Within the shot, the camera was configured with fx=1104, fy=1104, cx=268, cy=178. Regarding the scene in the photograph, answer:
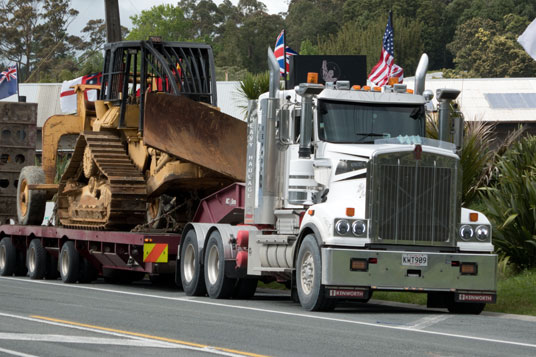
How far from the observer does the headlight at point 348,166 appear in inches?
598

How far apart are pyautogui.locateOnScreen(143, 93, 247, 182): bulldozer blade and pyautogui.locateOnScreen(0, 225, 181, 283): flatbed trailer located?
1.50m

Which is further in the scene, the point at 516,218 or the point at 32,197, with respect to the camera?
the point at 32,197

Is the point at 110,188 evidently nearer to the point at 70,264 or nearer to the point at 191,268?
the point at 70,264

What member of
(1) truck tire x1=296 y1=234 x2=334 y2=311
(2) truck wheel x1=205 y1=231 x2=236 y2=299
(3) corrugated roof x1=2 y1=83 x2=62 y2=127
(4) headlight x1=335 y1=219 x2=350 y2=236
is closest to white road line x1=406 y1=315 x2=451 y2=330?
(1) truck tire x1=296 y1=234 x2=334 y2=311

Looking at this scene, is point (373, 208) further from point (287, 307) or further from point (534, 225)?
point (534, 225)

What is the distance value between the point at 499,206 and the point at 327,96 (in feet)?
17.2

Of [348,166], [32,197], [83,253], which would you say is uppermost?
[348,166]

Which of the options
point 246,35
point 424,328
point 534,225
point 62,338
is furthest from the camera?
point 246,35

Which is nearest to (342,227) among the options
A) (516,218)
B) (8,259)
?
(516,218)

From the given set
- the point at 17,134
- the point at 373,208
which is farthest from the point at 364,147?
the point at 17,134

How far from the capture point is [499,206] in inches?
776

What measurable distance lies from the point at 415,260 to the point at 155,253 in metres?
5.97

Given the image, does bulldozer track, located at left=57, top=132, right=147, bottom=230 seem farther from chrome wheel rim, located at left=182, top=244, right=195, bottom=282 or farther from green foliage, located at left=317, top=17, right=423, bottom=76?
green foliage, located at left=317, top=17, right=423, bottom=76

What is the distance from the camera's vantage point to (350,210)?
14789 mm
